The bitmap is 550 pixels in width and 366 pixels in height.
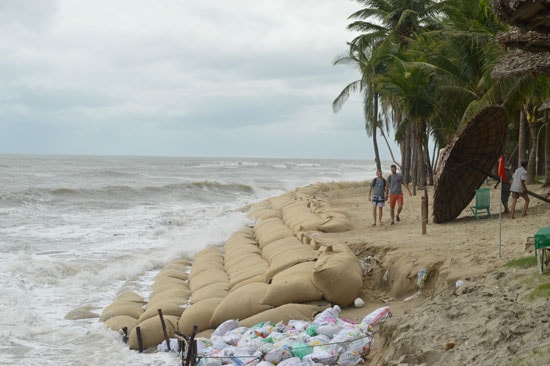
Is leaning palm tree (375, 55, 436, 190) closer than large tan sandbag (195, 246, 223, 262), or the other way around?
large tan sandbag (195, 246, 223, 262)

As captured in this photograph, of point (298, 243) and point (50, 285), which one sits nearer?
point (298, 243)

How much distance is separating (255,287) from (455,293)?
9.36ft

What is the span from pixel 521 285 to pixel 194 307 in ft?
13.5

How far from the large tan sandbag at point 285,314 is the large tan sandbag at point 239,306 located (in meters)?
0.18

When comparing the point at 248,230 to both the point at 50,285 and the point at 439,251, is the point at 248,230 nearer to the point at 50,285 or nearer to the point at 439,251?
the point at 50,285

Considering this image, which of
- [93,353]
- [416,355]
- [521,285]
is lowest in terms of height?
[93,353]

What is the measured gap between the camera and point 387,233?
11.5m

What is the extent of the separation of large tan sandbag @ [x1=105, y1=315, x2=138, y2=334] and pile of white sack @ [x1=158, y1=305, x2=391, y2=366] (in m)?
1.16

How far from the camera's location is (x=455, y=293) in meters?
6.04

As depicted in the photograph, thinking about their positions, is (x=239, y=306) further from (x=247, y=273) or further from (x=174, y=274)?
(x=174, y=274)

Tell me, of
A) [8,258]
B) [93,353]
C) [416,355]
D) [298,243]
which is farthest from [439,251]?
[8,258]

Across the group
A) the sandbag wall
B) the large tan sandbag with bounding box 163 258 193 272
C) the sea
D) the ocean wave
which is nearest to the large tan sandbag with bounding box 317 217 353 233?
the sandbag wall

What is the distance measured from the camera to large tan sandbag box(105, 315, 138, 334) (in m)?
8.00

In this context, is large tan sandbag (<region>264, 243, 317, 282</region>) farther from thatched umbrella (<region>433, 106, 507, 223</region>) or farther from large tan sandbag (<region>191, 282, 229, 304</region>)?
thatched umbrella (<region>433, 106, 507, 223</region>)
